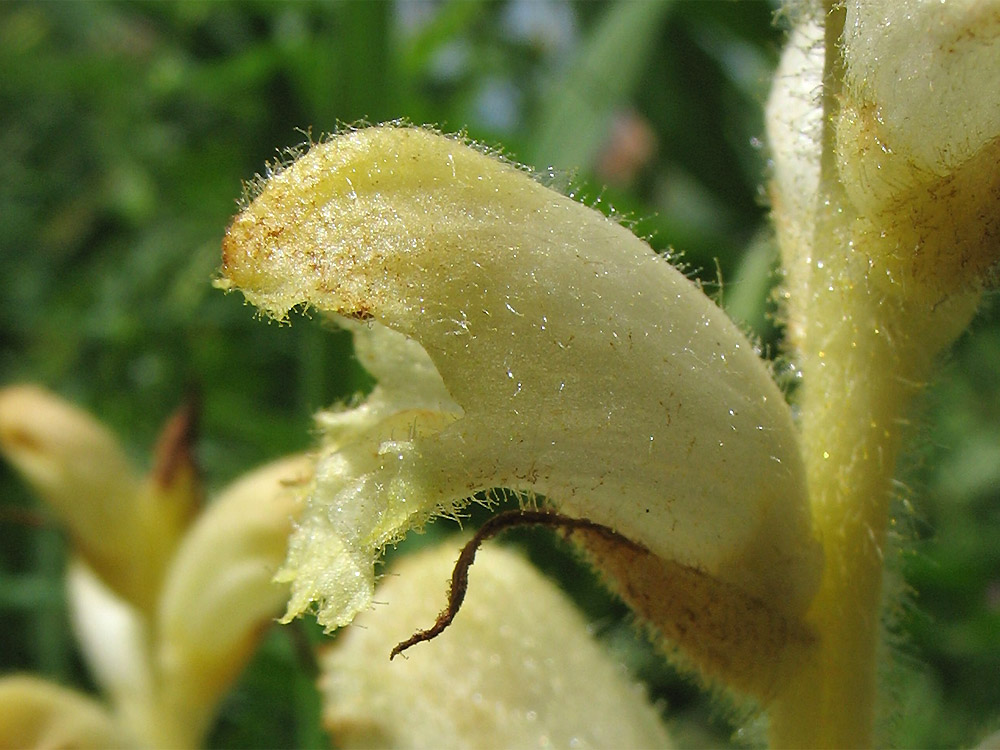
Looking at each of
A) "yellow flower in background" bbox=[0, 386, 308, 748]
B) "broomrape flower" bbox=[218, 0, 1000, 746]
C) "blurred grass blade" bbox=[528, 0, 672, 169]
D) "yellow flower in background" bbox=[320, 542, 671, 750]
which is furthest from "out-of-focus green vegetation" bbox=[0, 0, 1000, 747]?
"broomrape flower" bbox=[218, 0, 1000, 746]

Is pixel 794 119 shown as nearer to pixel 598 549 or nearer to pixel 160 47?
pixel 598 549

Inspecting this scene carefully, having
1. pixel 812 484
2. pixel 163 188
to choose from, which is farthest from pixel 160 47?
pixel 812 484

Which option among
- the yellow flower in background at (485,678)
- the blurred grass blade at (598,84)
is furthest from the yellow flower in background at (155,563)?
the blurred grass blade at (598,84)

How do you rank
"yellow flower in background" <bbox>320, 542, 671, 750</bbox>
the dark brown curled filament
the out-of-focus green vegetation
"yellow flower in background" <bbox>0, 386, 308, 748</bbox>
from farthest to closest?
the out-of-focus green vegetation
"yellow flower in background" <bbox>0, 386, 308, 748</bbox>
"yellow flower in background" <bbox>320, 542, 671, 750</bbox>
the dark brown curled filament

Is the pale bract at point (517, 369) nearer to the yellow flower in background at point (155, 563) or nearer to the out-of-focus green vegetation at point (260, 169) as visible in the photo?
the yellow flower in background at point (155, 563)

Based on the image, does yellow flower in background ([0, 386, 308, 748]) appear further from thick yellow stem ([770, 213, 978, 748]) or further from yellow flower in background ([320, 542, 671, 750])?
thick yellow stem ([770, 213, 978, 748])

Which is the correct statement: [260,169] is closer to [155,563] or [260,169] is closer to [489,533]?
[155,563]
